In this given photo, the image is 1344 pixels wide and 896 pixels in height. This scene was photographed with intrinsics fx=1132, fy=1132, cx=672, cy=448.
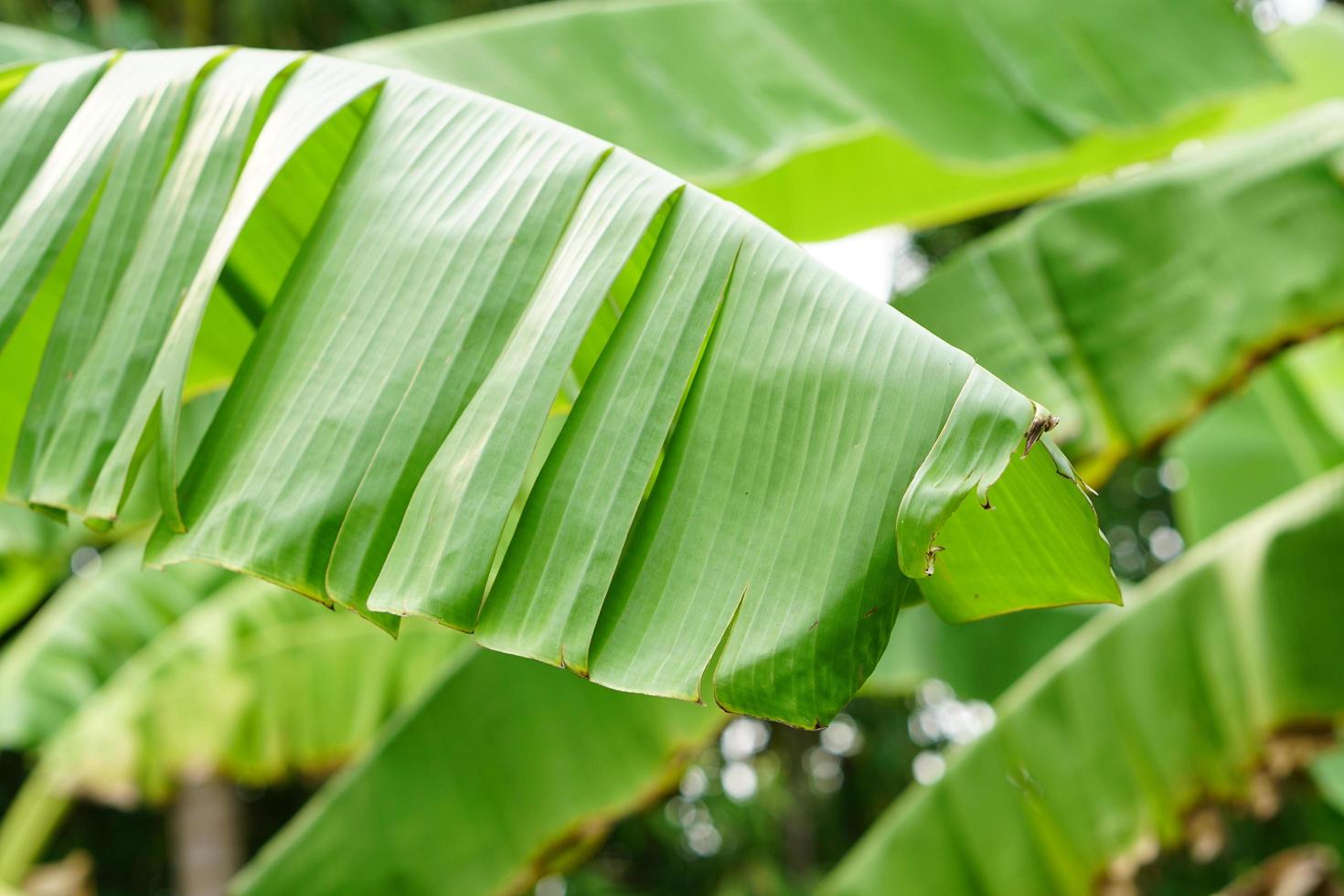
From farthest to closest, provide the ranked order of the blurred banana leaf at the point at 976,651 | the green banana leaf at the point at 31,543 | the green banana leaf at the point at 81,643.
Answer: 1. the green banana leaf at the point at 81,643
2. the blurred banana leaf at the point at 976,651
3. the green banana leaf at the point at 31,543

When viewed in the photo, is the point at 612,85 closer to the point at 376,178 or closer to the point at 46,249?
the point at 376,178

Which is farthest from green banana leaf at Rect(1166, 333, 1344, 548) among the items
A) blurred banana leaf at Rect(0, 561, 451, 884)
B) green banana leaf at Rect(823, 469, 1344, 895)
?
blurred banana leaf at Rect(0, 561, 451, 884)

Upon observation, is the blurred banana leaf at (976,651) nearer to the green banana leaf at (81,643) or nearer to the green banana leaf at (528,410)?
the green banana leaf at (528,410)

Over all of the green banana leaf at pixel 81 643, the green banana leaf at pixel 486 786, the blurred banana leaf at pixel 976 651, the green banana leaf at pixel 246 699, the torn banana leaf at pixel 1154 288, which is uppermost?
the torn banana leaf at pixel 1154 288

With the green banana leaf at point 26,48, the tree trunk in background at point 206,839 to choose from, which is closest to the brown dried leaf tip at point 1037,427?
the green banana leaf at point 26,48

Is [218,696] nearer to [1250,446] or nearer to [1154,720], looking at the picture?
[1154,720]

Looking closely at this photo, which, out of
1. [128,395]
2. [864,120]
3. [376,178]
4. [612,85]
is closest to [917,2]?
[864,120]

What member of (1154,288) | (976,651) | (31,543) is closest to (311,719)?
(31,543)
